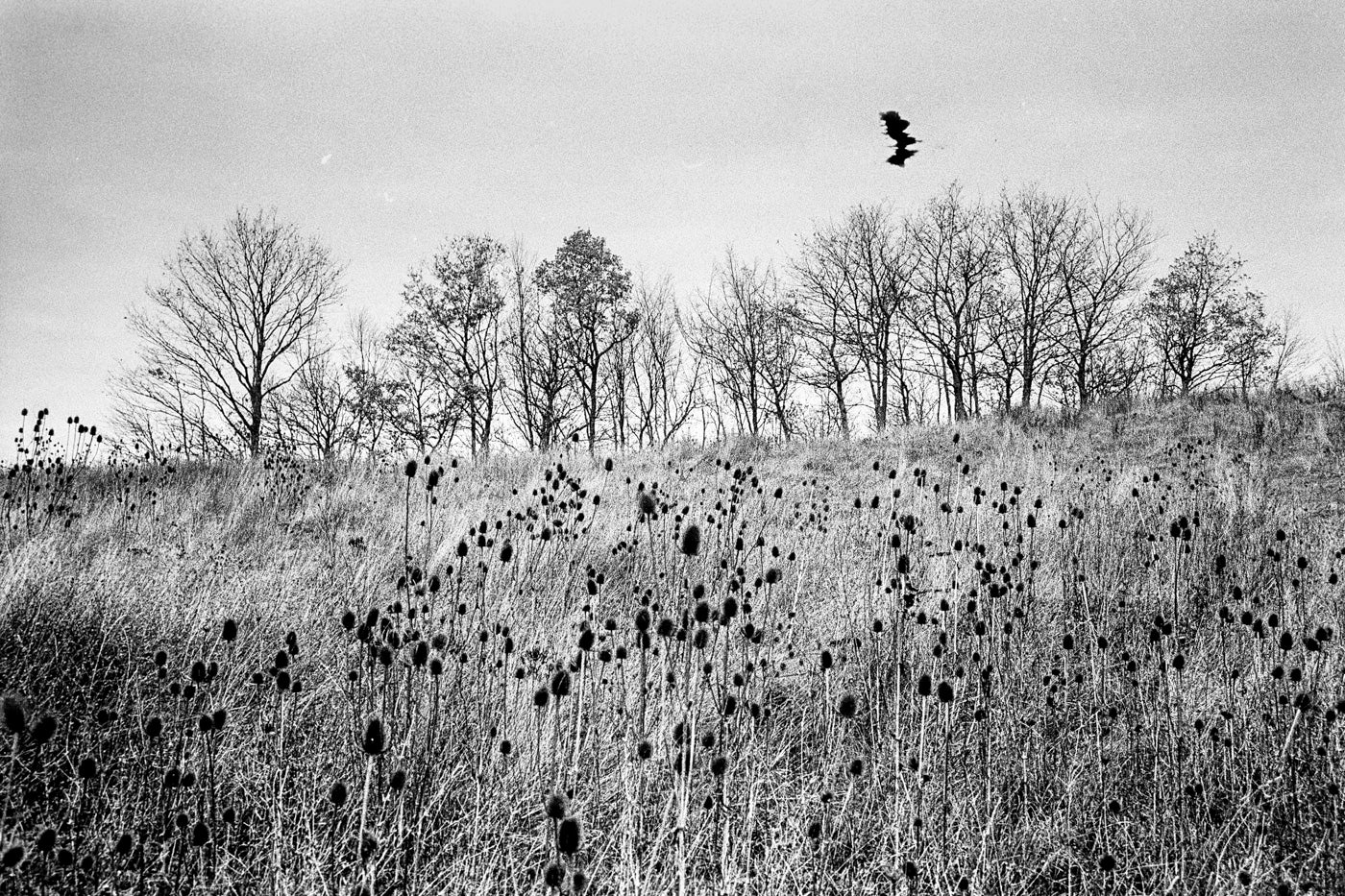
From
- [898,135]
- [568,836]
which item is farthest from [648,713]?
[898,135]

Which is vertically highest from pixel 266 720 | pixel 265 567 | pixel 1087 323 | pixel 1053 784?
pixel 1087 323

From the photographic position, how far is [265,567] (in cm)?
505

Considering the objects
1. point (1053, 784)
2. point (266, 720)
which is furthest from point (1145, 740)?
point (266, 720)

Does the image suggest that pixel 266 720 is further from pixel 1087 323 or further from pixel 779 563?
pixel 1087 323

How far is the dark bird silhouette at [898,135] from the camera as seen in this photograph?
3.88 m

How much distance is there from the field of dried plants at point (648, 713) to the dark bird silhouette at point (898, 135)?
6.07ft

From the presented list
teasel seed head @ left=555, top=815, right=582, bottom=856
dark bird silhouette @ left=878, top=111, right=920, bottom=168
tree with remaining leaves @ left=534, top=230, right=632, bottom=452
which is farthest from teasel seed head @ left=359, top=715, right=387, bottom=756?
tree with remaining leaves @ left=534, top=230, right=632, bottom=452

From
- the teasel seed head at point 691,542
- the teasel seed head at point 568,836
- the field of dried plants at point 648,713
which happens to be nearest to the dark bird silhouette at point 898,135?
the field of dried plants at point 648,713

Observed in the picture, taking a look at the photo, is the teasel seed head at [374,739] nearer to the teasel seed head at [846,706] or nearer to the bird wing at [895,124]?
the teasel seed head at [846,706]

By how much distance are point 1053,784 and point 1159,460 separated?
9373 mm

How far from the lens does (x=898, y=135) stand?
159 inches

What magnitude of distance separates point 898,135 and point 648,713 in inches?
141

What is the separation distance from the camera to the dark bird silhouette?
3.88 meters

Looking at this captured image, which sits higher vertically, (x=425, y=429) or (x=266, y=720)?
(x=425, y=429)
